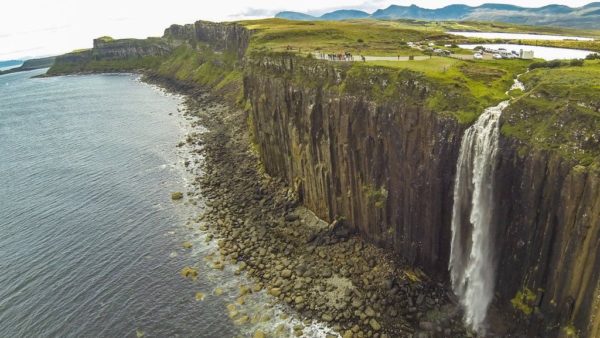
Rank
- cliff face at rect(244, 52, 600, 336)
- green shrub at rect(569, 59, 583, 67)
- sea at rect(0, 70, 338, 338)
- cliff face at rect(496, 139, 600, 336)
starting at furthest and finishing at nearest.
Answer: green shrub at rect(569, 59, 583, 67)
sea at rect(0, 70, 338, 338)
cliff face at rect(244, 52, 600, 336)
cliff face at rect(496, 139, 600, 336)

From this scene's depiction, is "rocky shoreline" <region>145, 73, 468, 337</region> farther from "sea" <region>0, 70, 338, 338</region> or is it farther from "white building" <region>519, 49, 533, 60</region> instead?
"white building" <region>519, 49, 533, 60</region>

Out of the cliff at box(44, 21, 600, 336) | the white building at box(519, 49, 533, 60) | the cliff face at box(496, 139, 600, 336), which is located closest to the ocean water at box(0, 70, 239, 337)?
the cliff at box(44, 21, 600, 336)

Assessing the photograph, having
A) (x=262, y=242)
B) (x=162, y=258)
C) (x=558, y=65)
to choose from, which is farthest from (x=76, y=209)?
(x=558, y=65)

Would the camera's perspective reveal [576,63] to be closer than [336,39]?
Yes

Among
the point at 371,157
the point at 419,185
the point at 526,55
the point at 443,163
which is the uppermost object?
the point at 526,55

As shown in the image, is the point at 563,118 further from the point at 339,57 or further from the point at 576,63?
the point at 339,57

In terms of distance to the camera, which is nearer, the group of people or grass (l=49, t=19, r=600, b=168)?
grass (l=49, t=19, r=600, b=168)

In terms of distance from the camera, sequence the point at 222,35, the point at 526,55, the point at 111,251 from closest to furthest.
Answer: the point at 111,251, the point at 526,55, the point at 222,35

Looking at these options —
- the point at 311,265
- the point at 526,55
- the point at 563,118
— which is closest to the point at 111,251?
the point at 311,265
